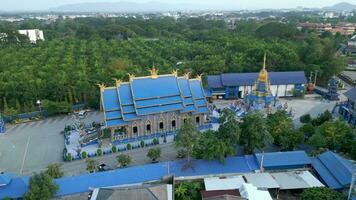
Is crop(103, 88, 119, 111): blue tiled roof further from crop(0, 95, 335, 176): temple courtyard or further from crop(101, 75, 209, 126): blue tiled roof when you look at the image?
crop(0, 95, 335, 176): temple courtyard

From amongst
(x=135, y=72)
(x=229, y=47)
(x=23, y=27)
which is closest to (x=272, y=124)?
(x=135, y=72)

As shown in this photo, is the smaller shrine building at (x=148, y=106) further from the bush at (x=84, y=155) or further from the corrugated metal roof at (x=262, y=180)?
the corrugated metal roof at (x=262, y=180)

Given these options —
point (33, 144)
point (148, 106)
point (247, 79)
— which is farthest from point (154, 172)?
point (247, 79)

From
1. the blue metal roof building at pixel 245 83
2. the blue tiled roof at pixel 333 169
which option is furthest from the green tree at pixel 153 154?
the blue metal roof building at pixel 245 83

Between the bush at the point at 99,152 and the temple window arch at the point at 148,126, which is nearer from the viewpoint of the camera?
the bush at the point at 99,152

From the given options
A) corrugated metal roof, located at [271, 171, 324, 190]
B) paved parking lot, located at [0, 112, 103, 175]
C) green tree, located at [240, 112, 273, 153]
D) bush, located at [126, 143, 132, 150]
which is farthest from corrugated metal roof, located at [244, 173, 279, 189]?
paved parking lot, located at [0, 112, 103, 175]

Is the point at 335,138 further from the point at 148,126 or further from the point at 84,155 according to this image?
the point at 84,155

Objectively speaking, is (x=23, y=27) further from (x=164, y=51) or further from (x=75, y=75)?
(x=75, y=75)

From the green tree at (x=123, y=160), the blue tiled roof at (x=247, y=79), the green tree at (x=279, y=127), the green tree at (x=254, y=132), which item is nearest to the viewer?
the green tree at (x=254, y=132)
